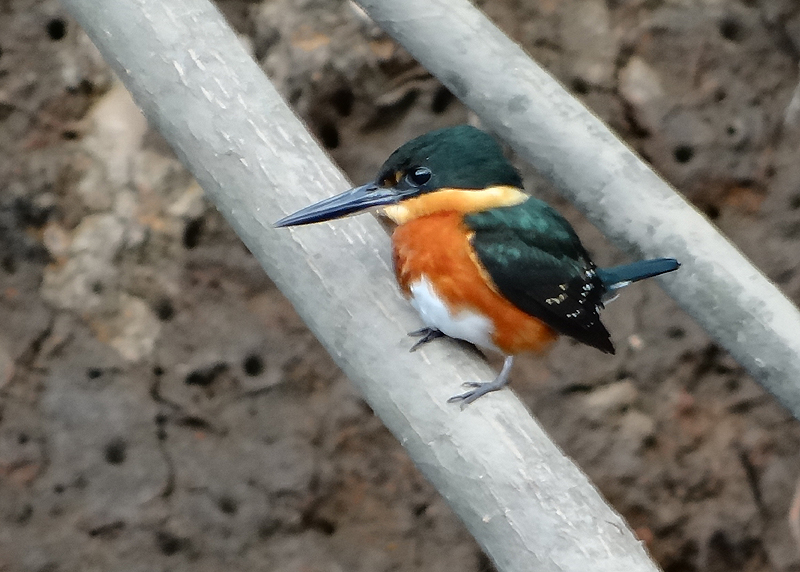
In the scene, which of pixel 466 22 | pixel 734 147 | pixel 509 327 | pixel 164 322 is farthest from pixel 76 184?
pixel 734 147

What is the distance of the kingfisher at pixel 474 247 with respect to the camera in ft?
2.55

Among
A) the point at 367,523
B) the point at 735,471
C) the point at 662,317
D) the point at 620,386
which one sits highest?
the point at 662,317

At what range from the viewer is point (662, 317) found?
143 centimetres

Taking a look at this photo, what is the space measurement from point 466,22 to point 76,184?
2.67 ft

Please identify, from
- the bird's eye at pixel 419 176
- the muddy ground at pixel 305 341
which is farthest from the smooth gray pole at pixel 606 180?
the muddy ground at pixel 305 341

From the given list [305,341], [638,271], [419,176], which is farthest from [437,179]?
[305,341]

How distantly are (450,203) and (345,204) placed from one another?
0.39ft

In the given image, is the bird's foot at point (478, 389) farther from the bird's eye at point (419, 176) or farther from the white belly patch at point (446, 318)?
the bird's eye at point (419, 176)

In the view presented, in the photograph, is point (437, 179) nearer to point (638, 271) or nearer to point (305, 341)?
point (638, 271)

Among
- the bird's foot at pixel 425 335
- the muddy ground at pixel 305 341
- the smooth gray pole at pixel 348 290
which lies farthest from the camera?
the muddy ground at pixel 305 341

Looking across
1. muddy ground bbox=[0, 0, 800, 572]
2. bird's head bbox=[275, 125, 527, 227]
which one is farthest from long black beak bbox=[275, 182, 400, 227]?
muddy ground bbox=[0, 0, 800, 572]

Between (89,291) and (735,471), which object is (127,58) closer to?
(89,291)

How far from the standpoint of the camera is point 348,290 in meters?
0.77

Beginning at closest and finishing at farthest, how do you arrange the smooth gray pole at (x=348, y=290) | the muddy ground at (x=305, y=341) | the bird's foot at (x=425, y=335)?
1. the smooth gray pole at (x=348, y=290)
2. the bird's foot at (x=425, y=335)
3. the muddy ground at (x=305, y=341)
